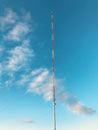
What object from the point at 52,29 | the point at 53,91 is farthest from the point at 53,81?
the point at 52,29

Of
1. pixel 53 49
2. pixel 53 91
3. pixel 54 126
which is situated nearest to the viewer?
pixel 54 126

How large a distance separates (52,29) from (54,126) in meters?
21.0

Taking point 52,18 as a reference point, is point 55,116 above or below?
below

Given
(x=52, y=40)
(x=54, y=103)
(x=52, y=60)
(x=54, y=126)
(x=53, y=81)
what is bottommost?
(x=54, y=126)

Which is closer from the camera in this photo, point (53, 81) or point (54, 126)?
point (54, 126)

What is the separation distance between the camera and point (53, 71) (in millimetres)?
57125

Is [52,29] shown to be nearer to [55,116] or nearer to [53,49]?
[53,49]

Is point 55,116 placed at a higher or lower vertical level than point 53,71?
lower

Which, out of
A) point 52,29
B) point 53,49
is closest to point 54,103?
point 53,49

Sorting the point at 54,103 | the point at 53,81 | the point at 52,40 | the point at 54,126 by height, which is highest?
the point at 52,40

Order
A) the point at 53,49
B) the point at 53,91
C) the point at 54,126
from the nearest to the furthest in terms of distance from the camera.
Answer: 1. the point at 54,126
2. the point at 53,91
3. the point at 53,49

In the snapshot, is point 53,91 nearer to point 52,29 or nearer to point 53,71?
point 53,71

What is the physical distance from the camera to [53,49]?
59188mm

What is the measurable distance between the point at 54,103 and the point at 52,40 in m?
14.6
